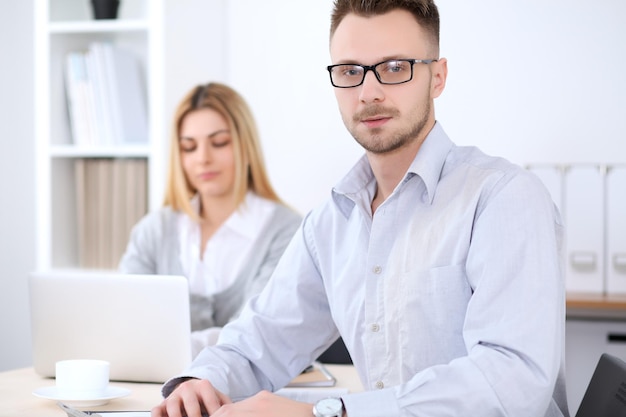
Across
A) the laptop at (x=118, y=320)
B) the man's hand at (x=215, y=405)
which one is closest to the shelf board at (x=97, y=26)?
the laptop at (x=118, y=320)

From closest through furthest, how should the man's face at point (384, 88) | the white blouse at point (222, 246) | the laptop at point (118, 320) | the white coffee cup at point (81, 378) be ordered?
the man's face at point (384, 88) < the white coffee cup at point (81, 378) < the laptop at point (118, 320) < the white blouse at point (222, 246)

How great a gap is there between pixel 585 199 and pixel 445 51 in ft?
2.75

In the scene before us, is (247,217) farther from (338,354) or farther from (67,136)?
(67,136)

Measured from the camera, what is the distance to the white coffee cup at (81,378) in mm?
1733

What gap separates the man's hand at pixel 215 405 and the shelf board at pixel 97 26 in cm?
224

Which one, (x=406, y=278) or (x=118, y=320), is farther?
(x=118, y=320)

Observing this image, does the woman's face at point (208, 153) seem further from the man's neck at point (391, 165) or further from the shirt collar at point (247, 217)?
the man's neck at point (391, 165)

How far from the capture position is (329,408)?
1299 millimetres

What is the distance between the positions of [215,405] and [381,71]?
2.14ft

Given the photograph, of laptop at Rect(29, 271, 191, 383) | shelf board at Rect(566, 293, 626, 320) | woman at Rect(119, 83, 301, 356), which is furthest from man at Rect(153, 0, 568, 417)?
shelf board at Rect(566, 293, 626, 320)

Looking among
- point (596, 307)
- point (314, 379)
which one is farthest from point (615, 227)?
point (314, 379)

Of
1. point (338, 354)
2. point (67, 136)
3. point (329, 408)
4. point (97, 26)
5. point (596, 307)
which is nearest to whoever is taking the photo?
point (329, 408)

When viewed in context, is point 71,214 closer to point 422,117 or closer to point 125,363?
point 125,363

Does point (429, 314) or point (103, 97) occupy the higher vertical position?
point (103, 97)
